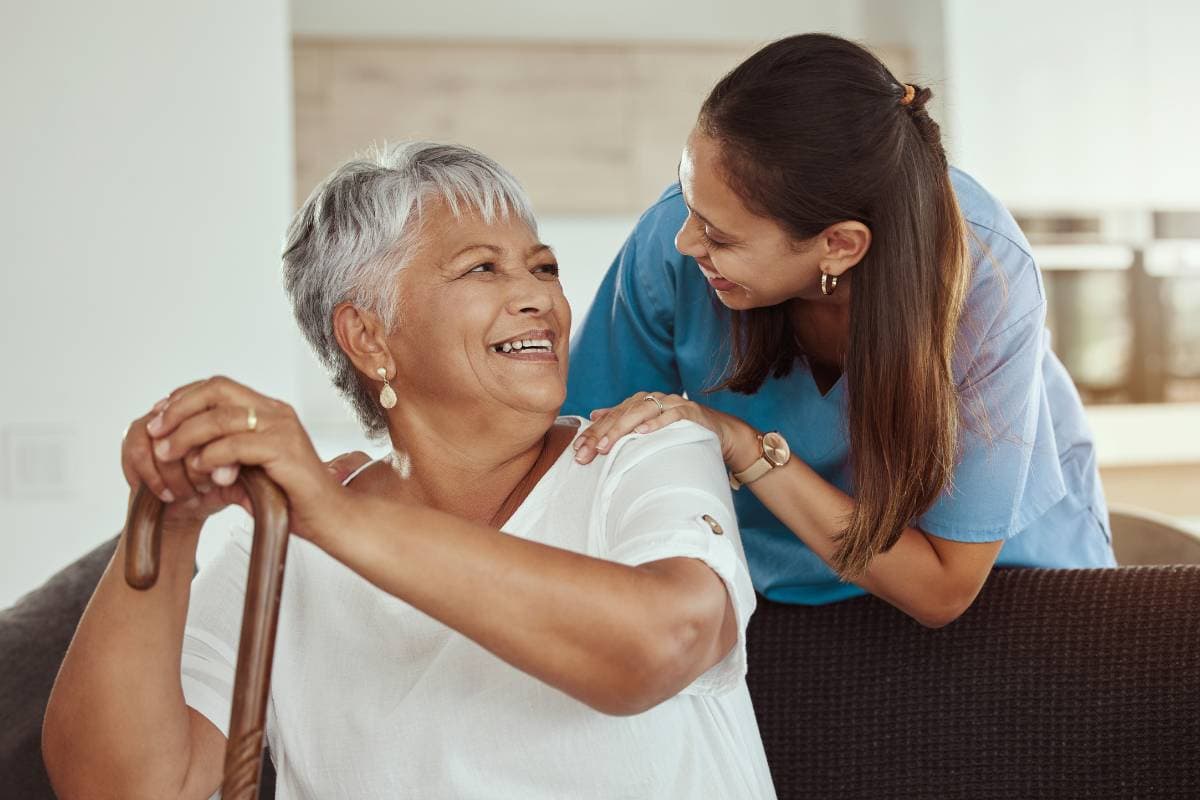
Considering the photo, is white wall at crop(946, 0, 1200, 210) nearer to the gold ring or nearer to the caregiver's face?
the caregiver's face

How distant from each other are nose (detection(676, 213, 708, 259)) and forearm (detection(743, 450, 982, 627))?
0.25 meters

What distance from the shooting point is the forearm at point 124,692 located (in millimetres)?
1123

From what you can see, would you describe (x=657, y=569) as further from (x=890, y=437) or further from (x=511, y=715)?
(x=890, y=437)

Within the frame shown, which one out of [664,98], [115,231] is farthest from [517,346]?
[664,98]

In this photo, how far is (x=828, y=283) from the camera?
1438 mm

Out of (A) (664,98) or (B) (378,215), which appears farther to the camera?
(A) (664,98)

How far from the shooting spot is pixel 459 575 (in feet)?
2.91

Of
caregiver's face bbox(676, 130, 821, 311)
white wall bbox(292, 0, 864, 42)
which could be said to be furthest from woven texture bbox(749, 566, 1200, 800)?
white wall bbox(292, 0, 864, 42)

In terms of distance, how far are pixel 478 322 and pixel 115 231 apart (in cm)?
177

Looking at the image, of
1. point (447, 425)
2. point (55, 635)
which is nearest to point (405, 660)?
point (447, 425)

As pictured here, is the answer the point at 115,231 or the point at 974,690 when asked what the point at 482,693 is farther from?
the point at 115,231

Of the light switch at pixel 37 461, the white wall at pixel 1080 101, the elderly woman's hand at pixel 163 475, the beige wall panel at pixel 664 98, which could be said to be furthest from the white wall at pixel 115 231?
the white wall at pixel 1080 101

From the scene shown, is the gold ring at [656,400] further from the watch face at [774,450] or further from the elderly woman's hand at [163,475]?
the elderly woman's hand at [163,475]

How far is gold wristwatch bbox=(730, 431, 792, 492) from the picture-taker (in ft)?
4.68
